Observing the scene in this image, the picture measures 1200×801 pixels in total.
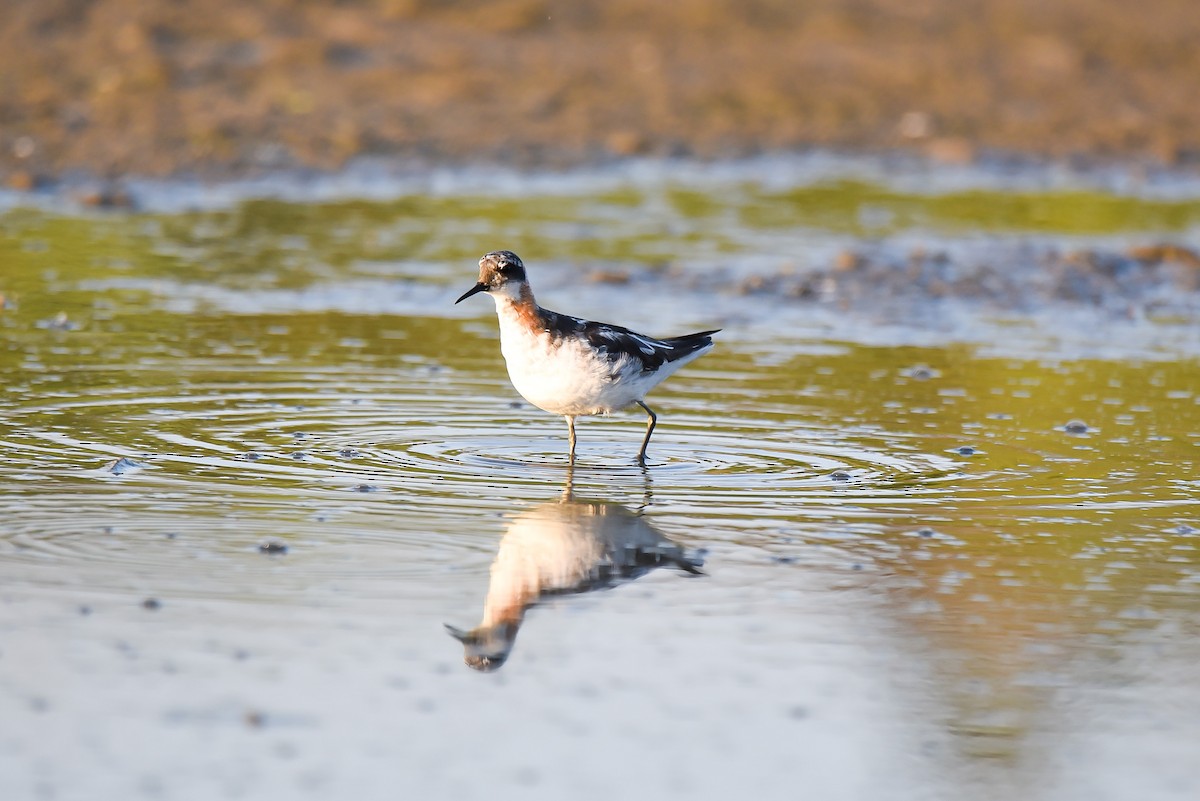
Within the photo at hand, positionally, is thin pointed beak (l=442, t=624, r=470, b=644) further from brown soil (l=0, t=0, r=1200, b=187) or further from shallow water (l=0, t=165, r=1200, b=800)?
brown soil (l=0, t=0, r=1200, b=187)

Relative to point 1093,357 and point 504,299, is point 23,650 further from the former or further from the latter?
point 1093,357

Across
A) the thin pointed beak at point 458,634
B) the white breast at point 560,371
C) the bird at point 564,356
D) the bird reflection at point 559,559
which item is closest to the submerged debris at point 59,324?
the bird at point 564,356

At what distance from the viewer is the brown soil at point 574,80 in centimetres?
1772

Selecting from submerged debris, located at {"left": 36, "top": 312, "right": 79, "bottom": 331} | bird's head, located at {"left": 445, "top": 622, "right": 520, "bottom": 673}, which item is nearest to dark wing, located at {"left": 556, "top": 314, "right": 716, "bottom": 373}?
bird's head, located at {"left": 445, "top": 622, "right": 520, "bottom": 673}

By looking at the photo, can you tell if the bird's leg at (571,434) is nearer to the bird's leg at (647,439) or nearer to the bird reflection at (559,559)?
the bird's leg at (647,439)

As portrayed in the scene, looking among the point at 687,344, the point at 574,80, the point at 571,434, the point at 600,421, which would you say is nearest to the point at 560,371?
the point at 571,434

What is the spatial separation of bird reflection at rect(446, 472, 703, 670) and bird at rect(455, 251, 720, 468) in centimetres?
103

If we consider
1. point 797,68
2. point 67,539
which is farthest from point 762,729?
point 797,68

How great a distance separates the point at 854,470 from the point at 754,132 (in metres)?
12.0

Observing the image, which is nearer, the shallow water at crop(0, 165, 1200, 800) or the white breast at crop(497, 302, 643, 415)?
the shallow water at crop(0, 165, 1200, 800)

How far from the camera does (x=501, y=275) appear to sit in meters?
8.86

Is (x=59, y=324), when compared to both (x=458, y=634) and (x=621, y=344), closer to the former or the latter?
(x=621, y=344)

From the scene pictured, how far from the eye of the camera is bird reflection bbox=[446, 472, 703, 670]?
230 inches

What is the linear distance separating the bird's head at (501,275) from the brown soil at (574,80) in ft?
28.4
